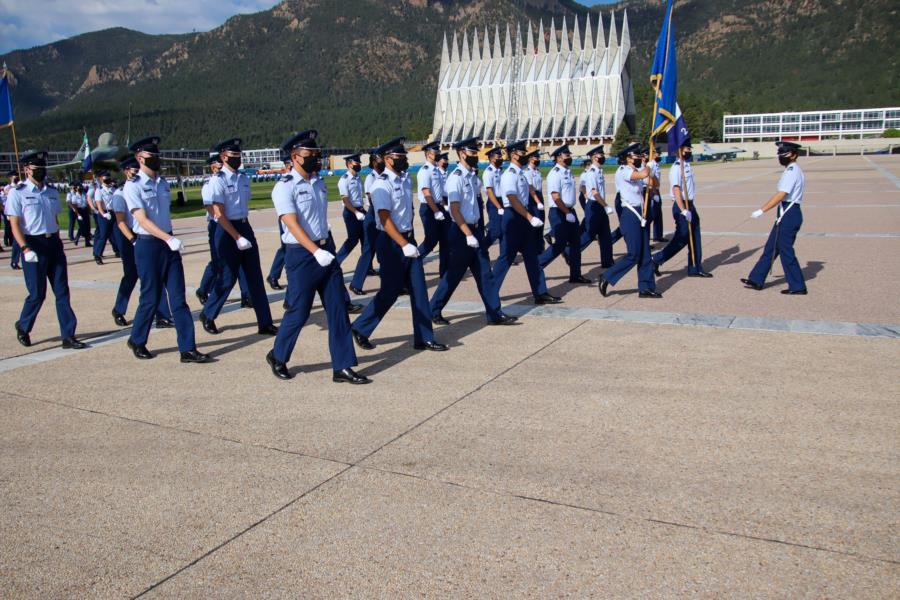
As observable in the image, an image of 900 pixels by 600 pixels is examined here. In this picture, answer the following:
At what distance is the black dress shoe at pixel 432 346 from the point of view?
6.70 meters

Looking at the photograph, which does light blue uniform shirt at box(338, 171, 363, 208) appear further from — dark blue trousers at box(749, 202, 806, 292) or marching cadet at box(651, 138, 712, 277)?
dark blue trousers at box(749, 202, 806, 292)

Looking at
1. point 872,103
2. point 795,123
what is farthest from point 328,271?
point 872,103

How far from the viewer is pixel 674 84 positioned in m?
9.48

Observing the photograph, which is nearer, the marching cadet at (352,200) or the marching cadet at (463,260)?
the marching cadet at (463,260)

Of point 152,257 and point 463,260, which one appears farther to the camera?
point 463,260

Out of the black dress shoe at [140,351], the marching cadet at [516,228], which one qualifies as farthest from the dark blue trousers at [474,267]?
the black dress shoe at [140,351]

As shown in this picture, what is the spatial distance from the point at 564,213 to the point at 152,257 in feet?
17.5

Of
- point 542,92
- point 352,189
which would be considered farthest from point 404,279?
point 542,92

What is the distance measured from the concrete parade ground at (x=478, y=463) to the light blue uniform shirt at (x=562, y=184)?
99.4 inches

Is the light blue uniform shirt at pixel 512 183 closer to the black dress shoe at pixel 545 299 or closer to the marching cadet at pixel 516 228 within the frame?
the marching cadet at pixel 516 228

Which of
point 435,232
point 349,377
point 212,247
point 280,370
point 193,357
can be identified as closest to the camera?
point 349,377

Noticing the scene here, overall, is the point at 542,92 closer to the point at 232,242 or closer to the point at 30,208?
the point at 232,242

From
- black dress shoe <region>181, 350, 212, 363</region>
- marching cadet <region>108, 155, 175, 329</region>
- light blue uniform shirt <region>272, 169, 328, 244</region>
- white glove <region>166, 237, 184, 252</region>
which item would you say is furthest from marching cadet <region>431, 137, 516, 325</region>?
marching cadet <region>108, 155, 175, 329</region>

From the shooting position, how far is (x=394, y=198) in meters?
6.65
